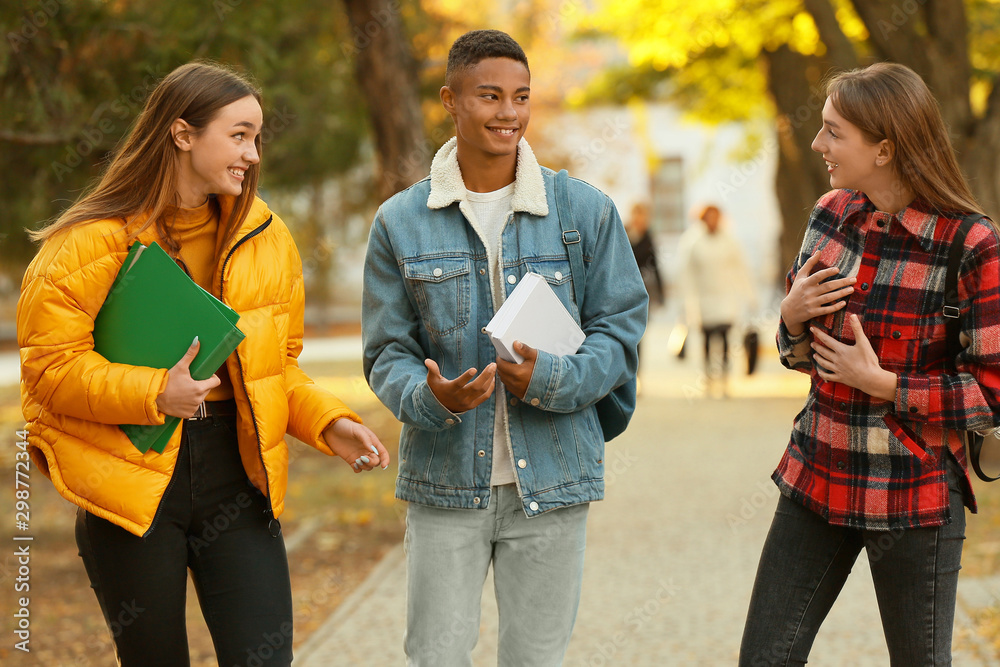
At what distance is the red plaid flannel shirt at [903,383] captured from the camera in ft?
8.48

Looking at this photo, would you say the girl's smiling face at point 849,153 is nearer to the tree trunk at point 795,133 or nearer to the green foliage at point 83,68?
the green foliage at point 83,68

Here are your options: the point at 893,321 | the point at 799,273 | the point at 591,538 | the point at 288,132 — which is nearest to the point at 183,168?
the point at 799,273

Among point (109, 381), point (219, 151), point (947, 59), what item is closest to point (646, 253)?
point (947, 59)

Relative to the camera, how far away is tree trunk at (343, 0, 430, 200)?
756 centimetres

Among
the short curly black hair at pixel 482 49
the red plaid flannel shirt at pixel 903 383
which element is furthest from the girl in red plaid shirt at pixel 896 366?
the short curly black hair at pixel 482 49

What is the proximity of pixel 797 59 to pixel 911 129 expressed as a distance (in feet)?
30.6

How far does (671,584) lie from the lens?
220 inches

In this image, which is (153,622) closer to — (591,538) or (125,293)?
(125,293)

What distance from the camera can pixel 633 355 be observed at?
2.80 metres

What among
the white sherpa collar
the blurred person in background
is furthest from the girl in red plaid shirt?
the blurred person in background

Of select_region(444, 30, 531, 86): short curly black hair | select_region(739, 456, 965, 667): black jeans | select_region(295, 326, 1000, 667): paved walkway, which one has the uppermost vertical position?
select_region(444, 30, 531, 86): short curly black hair

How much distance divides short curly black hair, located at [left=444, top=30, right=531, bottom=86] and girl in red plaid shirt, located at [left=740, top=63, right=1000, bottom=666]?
2.78 ft

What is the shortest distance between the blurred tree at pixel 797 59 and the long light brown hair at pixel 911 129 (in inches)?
77.2

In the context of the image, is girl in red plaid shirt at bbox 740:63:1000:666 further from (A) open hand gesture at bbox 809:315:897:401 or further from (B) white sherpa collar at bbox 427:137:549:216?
(B) white sherpa collar at bbox 427:137:549:216
